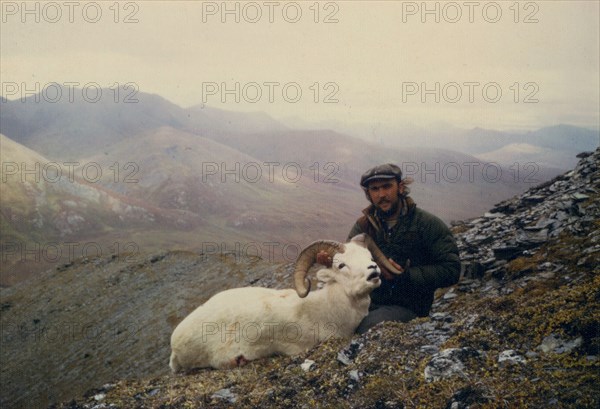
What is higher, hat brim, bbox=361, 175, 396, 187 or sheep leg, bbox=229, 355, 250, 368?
hat brim, bbox=361, 175, 396, 187

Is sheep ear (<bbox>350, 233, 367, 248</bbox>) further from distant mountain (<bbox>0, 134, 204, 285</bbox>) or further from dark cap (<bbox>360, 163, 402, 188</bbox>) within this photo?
distant mountain (<bbox>0, 134, 204, 285</bbox>)

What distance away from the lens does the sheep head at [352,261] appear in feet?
29.5

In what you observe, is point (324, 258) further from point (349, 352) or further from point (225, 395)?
point (225, 395)

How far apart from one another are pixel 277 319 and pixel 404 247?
3.34 metres

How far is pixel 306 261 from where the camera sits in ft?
33.4

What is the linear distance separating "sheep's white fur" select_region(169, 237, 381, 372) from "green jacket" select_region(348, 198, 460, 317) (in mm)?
647

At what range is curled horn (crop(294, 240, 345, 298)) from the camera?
1002 cm

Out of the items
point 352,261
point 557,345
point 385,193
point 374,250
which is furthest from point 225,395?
point 557,345

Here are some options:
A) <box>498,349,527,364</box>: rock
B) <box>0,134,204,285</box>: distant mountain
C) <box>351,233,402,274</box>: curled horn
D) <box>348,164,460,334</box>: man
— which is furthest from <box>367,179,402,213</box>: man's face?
<box>0,134,204,285</box>: distant mountain

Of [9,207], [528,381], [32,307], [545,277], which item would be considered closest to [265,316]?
[528,381]

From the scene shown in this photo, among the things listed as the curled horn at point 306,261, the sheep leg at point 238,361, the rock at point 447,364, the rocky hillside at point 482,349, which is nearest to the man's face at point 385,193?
the curled horn at point 306,261

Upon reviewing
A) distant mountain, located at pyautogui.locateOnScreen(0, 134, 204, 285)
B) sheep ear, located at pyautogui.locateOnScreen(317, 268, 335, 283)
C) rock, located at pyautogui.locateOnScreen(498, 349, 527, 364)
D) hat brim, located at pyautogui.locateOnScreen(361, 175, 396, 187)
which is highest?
hat brim, located at pyautogui.locateOnScreen(361, 175, 396, 187)

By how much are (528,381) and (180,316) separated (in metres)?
26.3

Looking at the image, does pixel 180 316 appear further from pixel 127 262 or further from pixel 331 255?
pixel 331 255
